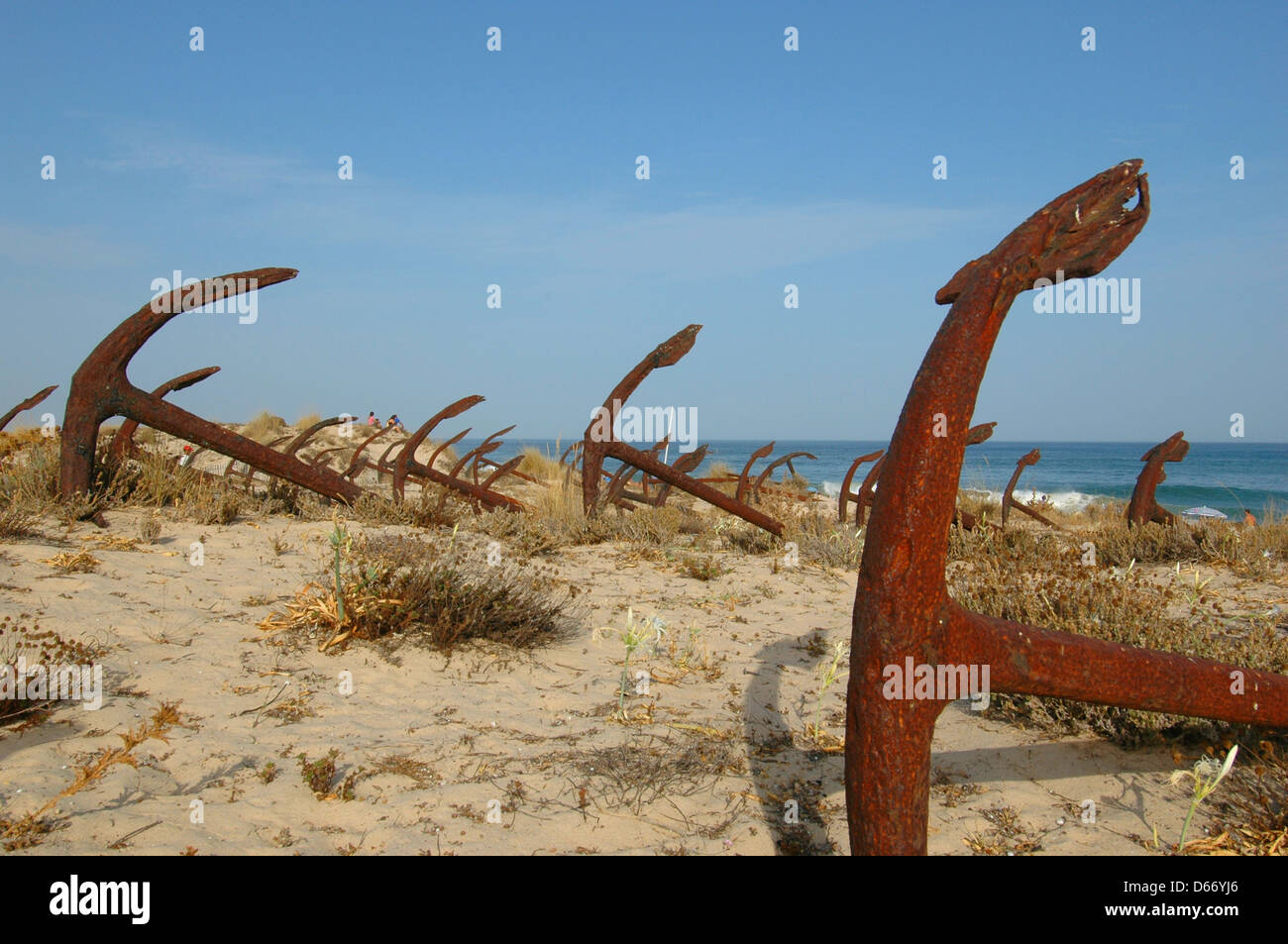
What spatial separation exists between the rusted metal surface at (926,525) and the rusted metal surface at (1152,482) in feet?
20.7

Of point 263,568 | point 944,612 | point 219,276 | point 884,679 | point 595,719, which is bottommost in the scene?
point 595,719

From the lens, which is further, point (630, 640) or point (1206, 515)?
point (1206, 515)

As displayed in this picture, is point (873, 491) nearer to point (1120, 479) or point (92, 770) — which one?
point (92, 770)

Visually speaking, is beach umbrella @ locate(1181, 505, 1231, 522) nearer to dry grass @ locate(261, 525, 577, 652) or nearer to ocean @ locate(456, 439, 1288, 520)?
ocean @ locate(456, 439, 1288, 520)

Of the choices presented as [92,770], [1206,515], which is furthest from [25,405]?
[1206,515]

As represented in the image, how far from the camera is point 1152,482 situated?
23.0ft

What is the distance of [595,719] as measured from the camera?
309 centimetres

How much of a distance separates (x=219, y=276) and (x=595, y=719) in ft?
11.3

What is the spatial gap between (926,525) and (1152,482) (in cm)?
699

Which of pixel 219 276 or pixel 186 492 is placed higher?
pixel 219 276

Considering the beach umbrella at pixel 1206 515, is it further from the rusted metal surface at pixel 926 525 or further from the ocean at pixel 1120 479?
the rusted metal surface at pixel 926 525
